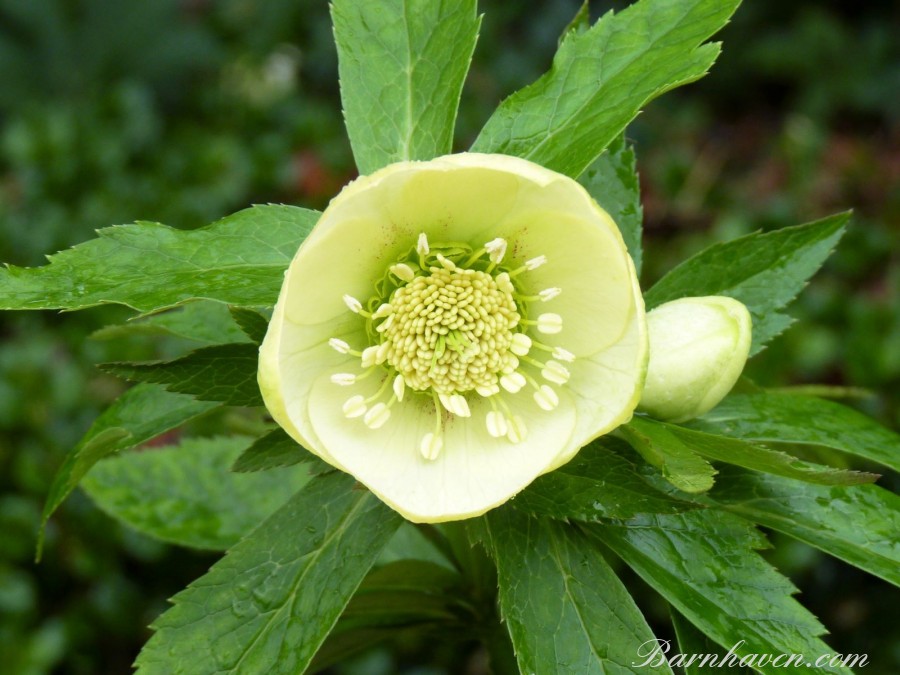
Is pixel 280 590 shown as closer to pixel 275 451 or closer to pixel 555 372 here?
pixel 275 451

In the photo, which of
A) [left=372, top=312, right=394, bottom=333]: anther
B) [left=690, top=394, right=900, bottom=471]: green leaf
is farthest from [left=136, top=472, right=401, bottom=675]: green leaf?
[left=690, top=394, right=900, bottom=471]: green leaf

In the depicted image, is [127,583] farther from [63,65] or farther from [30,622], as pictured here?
[63,65]

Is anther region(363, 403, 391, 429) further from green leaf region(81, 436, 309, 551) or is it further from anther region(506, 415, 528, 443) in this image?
green leaf region(81, 436, 309, 551)

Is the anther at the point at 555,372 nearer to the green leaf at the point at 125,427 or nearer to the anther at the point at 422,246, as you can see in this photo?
the anther at the point at 422,246

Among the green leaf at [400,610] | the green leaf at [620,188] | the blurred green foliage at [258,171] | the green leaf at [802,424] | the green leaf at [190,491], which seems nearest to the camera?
the green leaf at [802,424]

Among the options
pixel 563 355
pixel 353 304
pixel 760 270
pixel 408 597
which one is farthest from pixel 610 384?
pixel 408 597

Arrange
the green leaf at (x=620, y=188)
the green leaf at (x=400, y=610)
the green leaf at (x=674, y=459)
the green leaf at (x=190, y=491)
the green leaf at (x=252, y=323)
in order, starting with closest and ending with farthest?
the green leaf at (x=674, y=459) → the green leaf at (x=252, y=323) → the green leaf at (x=620, y=188) → the green leaf at (x=400, y=610) → the green leaf at (x=190, y=491)

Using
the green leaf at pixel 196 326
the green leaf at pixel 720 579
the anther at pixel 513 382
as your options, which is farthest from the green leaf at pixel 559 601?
the green leaf at pixel 196 326
